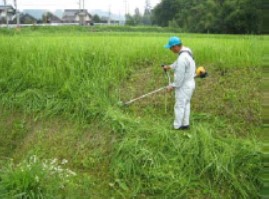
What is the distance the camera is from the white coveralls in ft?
15.0

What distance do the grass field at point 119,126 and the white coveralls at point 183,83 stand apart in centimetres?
20

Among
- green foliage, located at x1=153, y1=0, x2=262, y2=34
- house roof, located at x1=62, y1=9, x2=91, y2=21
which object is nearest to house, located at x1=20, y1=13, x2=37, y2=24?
house roof, located at x1=62, y1=9, x2=91, y2=21

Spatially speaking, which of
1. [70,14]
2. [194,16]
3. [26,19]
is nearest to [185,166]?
[194,16]

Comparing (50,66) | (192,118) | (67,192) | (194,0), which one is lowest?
(67,192)

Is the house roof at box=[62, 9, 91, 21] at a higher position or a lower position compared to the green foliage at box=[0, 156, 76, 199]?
higher

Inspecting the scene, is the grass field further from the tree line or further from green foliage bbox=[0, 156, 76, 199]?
the tree line

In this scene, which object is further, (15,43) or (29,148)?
(15,43)

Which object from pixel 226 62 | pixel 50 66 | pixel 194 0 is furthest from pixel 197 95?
pixel 194 0

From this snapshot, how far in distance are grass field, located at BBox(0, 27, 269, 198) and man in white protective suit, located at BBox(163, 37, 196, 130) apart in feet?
0.60

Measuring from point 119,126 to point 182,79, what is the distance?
1.07 m

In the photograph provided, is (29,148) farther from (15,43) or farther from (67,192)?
(15,43)

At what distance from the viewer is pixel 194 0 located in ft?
83.5

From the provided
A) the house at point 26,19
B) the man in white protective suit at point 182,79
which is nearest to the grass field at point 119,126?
the man in white protective suit at point 182,79

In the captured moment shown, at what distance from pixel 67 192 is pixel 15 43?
4255 millimetres
